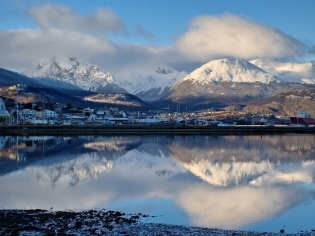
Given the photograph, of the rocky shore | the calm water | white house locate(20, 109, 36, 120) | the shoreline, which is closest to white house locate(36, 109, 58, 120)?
white house locate(20, 109, 36, 120)

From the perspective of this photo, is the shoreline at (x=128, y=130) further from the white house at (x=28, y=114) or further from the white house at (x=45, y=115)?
the white house at (x=45, y=115)

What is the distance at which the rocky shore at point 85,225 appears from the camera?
39.6 feet

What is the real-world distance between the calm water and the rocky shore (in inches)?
32.2

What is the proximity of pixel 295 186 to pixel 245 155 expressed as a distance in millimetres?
13979

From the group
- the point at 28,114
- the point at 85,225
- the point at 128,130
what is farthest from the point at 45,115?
the point at 85,225

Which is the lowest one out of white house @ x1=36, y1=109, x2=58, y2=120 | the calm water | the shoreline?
the calm water

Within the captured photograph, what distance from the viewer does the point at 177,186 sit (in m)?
20.2

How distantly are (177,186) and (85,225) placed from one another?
794 cm

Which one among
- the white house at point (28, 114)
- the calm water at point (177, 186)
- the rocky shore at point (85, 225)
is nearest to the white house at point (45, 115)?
the white house at point (28, 114)

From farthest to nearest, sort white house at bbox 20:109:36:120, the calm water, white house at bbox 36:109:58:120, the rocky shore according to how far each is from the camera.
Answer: white house at bbox 36:109:58:120
white house at bbox 20:109:36:120
the calm water
the rocky shore

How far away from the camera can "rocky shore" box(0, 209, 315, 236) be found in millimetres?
12070

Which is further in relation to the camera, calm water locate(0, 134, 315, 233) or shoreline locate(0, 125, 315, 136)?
shoreline locate(0, 125, 315, 136)

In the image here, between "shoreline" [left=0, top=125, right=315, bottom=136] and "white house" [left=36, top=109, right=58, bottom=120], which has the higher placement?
"white house" [left=36, top=109, right=58, bottom=120]

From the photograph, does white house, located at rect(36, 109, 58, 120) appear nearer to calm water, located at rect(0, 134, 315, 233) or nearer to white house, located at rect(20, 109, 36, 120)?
white house, located at rect(20, 109, 36, 120)
